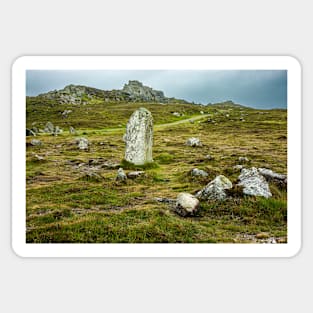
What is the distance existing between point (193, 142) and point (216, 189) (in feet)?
15.9

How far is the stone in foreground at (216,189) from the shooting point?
25.6ft

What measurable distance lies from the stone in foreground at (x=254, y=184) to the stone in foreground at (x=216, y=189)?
303 mm

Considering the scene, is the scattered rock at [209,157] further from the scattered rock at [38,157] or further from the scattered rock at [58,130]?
the scattered rock at [58,130]

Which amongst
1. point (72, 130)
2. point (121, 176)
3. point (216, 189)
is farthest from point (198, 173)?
point (72, 130)

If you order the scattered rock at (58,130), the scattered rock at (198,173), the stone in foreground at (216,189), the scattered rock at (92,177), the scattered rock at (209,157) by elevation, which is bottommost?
the stone in foreground at (216,189)

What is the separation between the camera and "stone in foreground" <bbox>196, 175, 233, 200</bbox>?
779cm

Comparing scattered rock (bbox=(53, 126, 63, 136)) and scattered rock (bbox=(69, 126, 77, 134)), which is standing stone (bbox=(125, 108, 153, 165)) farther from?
scattered rock (bbox=(69, 126, 77, 134))

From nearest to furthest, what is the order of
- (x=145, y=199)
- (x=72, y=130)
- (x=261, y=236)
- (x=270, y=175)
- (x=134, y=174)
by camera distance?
(x=261, y=236), (x=270, y=175), (x=145, y=199), (x=134, y=174), (x=72, y=130)

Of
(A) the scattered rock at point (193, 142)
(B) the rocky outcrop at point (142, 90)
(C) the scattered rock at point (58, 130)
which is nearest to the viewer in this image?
(B) the rocky outcrop at point (142, 90)

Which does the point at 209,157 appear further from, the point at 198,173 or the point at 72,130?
the point at 72,130

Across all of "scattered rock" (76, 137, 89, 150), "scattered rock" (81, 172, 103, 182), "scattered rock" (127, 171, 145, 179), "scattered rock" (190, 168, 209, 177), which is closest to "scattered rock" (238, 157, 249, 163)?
"scattered rock" (190, 168, 209, 177)

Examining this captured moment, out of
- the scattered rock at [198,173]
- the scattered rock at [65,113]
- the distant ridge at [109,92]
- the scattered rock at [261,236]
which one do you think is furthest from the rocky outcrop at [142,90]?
the scattered rock at [261,236]

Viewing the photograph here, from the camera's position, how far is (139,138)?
1044cm
